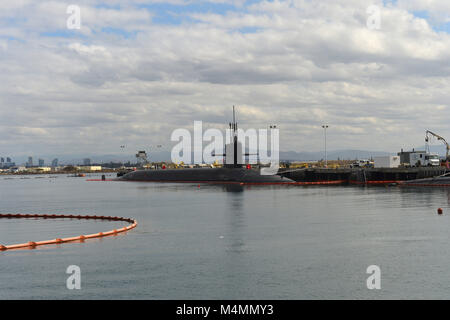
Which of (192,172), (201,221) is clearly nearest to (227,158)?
(192,172)

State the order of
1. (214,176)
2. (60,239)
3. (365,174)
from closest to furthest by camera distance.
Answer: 1. (60,239)
2. (365,174)
3. (214,176)

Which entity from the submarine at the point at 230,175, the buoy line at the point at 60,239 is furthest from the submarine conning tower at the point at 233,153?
the buoy line at the point at 60,239

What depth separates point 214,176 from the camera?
115 meters

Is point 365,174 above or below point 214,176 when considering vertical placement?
above

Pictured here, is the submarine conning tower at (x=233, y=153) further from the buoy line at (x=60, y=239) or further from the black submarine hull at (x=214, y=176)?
the buoy line at (x=60, y=239)

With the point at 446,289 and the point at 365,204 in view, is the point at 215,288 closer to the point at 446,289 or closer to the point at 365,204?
the point at 446,289

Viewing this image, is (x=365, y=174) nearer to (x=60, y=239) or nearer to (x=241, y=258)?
(x=60, y=239)

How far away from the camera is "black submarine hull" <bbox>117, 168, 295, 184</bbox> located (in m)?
107

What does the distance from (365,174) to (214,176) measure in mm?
31979

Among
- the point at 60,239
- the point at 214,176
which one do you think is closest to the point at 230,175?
the point at 214,176

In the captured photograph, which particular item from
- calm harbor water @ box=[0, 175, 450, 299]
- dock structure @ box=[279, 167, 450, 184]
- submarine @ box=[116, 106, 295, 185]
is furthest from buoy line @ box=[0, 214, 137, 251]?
dock structure @ box=[279, 167, 450, 184]

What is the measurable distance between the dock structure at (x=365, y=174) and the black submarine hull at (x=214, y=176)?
8271 millimetres

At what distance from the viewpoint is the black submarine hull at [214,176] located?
352ft
